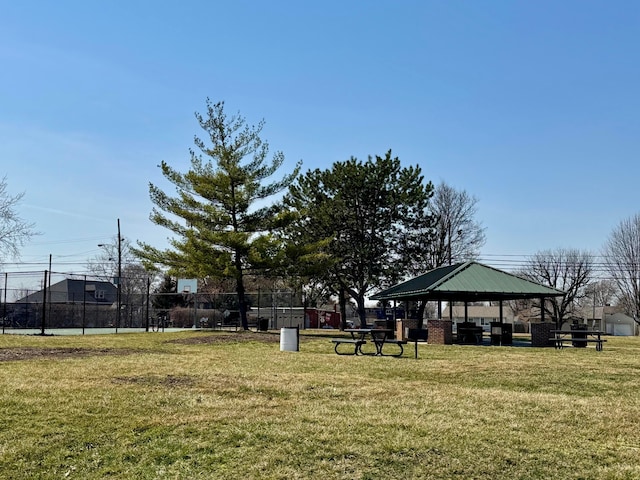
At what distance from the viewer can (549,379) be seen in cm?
1072

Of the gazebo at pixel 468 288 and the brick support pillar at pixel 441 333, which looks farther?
the gazebo at pixel 468 288

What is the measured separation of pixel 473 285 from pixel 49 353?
15915 millimetres

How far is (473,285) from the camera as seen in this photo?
24.6 m

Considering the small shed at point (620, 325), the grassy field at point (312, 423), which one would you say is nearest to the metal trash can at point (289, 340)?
the grassy field at point (312, 423)

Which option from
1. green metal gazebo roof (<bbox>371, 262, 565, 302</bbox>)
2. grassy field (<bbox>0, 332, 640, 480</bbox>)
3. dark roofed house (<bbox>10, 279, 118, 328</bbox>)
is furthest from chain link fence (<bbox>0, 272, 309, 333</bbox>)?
grassy field (<bbox>0, 332, 640, 480</bbox>)

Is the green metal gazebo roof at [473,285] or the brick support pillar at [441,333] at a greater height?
the green metal gazebo roof at [473,285]

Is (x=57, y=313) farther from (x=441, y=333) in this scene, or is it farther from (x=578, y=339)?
(x=578, y=339)

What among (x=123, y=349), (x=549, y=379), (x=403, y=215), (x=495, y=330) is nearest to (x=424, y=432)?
(x=549, y=379)

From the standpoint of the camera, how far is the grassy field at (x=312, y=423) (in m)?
5.58

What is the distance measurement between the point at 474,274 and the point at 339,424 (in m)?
20.0

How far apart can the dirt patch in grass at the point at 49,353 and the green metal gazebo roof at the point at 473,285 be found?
12289mm

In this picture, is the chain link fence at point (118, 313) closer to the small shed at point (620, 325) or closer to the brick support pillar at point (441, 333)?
the brick support pillar at point (441, 333)

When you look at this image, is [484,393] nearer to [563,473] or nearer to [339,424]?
[339,424]

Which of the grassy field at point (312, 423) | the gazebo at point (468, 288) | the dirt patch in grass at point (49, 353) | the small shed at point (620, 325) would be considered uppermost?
the gazebo at point (468, 288)
